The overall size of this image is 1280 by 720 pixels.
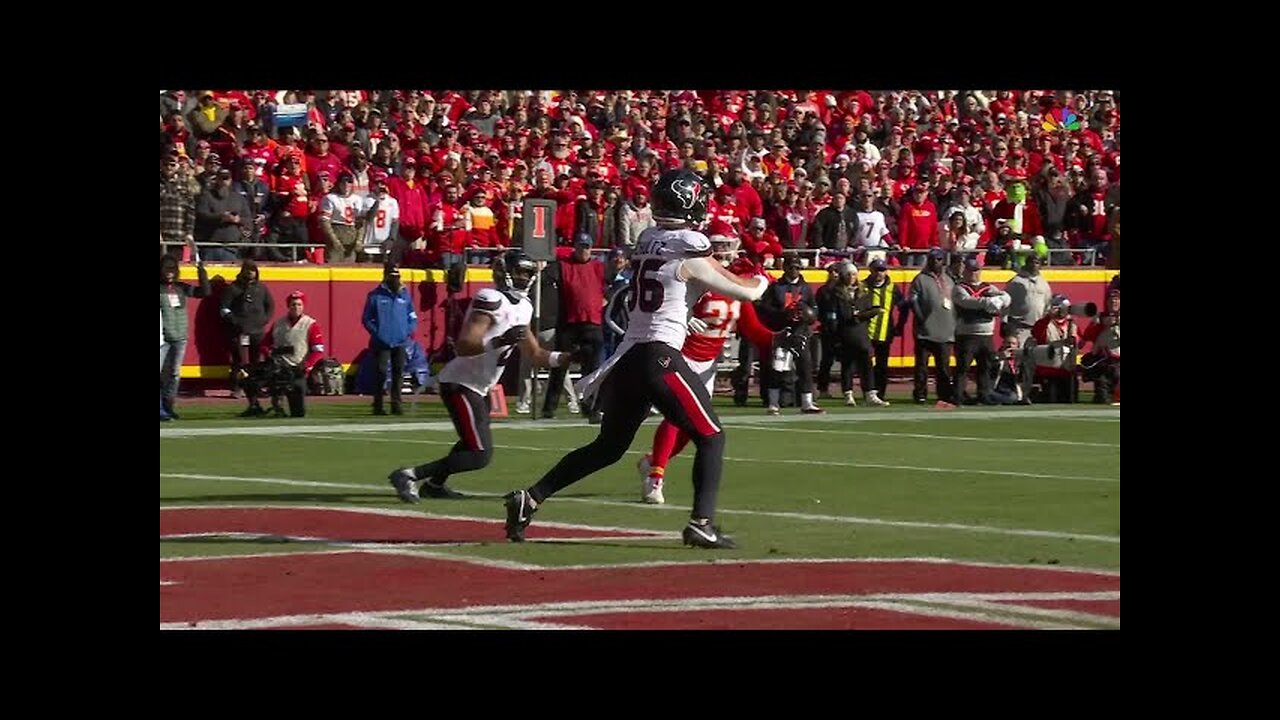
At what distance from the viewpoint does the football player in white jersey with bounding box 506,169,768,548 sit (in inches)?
552

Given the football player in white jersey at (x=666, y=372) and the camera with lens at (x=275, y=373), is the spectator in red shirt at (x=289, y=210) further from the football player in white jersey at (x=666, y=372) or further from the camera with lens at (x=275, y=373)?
the football player in white jersey at (x=666, y=372)

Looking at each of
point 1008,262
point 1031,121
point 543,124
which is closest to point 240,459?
point 543,124

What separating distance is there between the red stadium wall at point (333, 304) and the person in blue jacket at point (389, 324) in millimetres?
1627

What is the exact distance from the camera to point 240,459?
2114 centimetres

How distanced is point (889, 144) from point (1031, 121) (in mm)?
3100

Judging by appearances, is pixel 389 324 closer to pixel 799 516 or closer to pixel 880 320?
pixel 880 320

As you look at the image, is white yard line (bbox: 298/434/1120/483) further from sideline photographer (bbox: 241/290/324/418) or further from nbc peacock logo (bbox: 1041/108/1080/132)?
nbc peacock logo (bbox: 1041/108/1080/132)

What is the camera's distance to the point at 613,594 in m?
11.8

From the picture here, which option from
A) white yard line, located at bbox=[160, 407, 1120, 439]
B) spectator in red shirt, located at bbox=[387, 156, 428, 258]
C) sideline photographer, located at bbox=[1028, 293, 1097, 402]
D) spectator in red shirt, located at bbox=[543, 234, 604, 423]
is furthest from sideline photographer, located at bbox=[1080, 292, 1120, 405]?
spectator in red shirt, located at bbox=[387, 156, 428, 258]

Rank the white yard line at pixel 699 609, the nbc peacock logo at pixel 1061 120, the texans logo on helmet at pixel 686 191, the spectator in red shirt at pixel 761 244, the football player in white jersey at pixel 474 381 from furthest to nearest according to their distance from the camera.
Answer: the nbc peacock logo at pixel 1061 120, the spectator in red shirt at pixel 761 244, the football player in white jersey at pixel 474 381, the texans logo on helmet at pixel 686 191, the white yard line at pixel 699 609

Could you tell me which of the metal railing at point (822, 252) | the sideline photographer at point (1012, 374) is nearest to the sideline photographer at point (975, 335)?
the sideline photographer at point (1012, 374)

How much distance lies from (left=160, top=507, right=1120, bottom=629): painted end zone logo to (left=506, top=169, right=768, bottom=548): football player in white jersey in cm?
42

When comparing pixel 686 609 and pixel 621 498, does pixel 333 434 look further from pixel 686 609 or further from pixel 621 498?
pixel 686 609

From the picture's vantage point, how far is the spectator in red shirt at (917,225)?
33.0m
